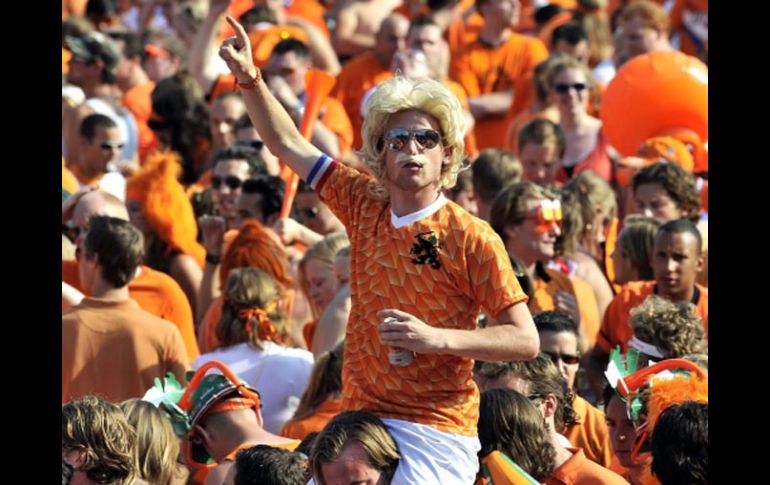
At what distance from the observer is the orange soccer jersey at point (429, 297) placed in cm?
470

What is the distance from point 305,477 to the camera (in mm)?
5172

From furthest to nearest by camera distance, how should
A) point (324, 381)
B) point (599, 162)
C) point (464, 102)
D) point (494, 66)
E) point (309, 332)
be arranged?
1. point (494, 66)
2. point (464, 102)
3. point (599, 162)
4. point (309, 332)
5. point (324, 381)

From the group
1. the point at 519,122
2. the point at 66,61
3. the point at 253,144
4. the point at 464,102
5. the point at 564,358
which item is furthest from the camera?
the point at 66,61

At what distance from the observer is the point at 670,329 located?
6.66 m

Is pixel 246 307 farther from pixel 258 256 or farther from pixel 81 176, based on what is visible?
pixel 81 176

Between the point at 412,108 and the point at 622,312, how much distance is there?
125 inches

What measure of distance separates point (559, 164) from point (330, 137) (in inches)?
58.3

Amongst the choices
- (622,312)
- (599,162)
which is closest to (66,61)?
(599,162)

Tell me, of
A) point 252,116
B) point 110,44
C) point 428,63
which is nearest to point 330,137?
point 428,63

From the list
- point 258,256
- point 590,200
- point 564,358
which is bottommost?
point 564,358

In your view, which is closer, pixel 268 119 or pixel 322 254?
pixel 268 119

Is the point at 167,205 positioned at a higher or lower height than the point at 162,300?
higher

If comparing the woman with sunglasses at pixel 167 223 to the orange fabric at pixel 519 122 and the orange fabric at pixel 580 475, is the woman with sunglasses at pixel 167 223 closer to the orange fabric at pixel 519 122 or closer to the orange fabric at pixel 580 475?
the orange fabric at pixel 519 122
